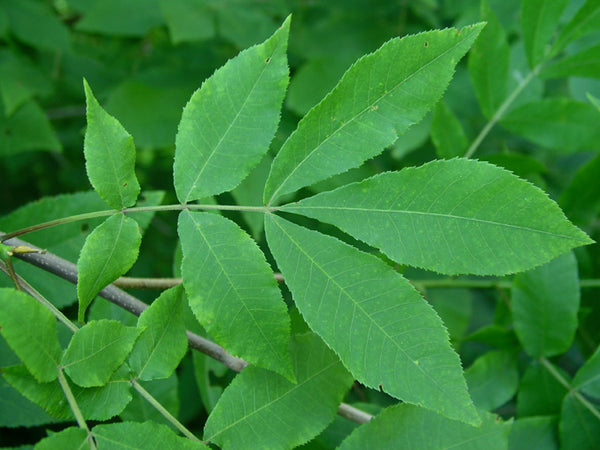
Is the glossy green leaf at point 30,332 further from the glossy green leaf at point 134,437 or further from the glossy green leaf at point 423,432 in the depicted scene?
the glossy green leaf at point 423,432

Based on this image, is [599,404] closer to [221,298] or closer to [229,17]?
[221,298]

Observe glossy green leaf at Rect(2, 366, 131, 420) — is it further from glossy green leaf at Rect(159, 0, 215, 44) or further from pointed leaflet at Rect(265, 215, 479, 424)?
glossy green leaf at Rect(159, 0, 215, 44)

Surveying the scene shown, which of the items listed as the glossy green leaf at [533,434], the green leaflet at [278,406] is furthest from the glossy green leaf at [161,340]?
the glossy green leaf at [533,434]

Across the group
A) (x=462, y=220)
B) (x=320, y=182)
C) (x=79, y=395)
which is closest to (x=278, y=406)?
(x=79, y=395)

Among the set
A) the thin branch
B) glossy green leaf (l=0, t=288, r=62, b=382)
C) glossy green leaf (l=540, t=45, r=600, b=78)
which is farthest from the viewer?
glossy green leaf (l=540, t=45, r=600, b=78)

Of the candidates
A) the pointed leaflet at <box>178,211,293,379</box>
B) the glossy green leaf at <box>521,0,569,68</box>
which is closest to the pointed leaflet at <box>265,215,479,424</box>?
the pointed leaflet at <box>178,211,293,379</box>
